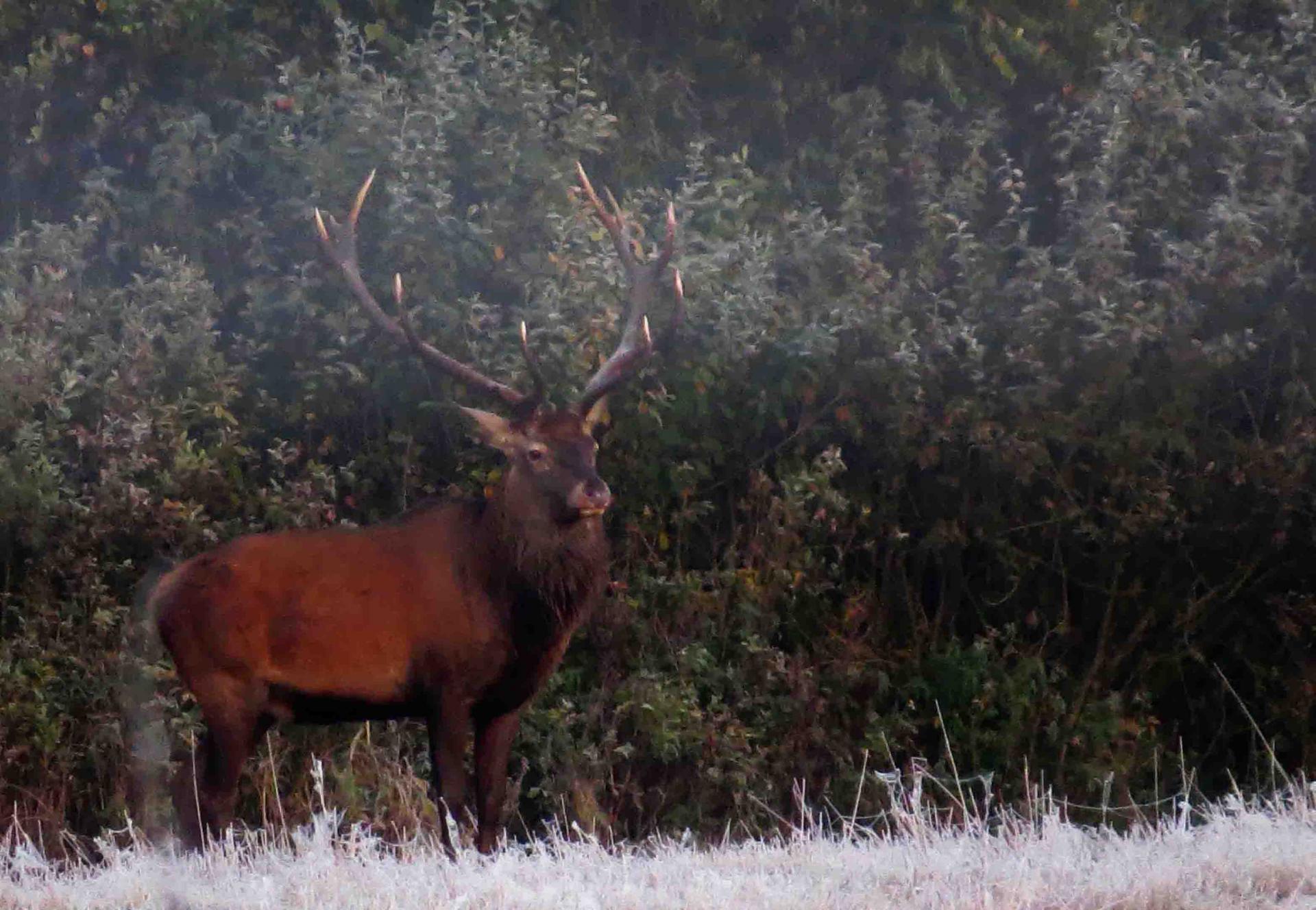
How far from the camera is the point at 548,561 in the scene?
7.67 meters

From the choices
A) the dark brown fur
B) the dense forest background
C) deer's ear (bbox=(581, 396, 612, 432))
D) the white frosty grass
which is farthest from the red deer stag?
the dense forest background

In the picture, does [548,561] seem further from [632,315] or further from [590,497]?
[632,315]

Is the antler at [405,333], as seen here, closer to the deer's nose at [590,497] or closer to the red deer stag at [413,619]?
the red deer stag at [413,619]

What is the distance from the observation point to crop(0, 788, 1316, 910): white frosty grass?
4984 mm

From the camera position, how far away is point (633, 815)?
33.6ft

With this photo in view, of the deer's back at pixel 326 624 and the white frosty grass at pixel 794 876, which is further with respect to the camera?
the deer's back at pixel 326 624

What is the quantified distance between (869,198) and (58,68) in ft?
14.1

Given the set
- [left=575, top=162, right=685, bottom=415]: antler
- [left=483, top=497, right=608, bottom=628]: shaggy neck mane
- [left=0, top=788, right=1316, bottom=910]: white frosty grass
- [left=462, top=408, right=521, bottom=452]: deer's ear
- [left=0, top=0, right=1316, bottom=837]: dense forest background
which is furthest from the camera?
[left=0, top=0, right=1316, bottom=837]: dense forest background

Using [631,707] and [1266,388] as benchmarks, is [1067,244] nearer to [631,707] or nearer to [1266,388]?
[1266,388]

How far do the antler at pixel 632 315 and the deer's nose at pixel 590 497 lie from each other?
52 centimetres

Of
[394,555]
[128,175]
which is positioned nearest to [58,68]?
[128,175]

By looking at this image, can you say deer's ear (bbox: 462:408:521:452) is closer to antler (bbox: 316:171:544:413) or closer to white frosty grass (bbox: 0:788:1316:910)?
antler (bbox: 316:171:544:413)

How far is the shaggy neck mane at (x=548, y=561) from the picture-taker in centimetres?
764

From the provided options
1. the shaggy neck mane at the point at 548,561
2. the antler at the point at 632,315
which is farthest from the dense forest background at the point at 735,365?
the shaggy neck mane at the point at 548,561
